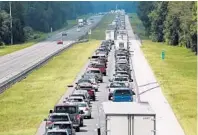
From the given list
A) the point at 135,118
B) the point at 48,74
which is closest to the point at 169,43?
the point at 48,74

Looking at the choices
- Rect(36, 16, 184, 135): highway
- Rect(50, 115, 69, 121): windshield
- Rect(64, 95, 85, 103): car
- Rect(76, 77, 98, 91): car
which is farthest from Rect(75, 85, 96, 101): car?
Rect(50, 115, 69, 121): windshield

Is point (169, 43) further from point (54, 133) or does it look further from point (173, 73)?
point (54, 133)

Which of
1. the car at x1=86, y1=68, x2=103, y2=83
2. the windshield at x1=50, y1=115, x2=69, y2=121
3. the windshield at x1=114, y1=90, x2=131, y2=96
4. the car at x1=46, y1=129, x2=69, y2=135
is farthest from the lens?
the car at x1=86, y1=68, x2=103, y2=83

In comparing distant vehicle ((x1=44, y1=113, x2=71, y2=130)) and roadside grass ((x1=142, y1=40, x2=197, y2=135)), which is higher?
distant vehicle ((x1=44, y1=113, x2=71, y2=130))

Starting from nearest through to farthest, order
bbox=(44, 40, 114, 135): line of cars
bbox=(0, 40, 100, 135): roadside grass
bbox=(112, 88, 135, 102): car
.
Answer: bbox=(44, 40, 114, 135): line of cars
bbox=(0, 40, 100, 135): roadside grass
bbox=(112, 88, 135, 102): car

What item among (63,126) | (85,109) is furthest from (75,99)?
(63,126)

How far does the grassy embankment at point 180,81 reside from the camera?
44.4m

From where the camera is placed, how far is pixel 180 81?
69.2 m

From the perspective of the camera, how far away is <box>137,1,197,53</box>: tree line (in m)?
116

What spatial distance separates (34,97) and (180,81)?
1807 cm

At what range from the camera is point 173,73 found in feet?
261

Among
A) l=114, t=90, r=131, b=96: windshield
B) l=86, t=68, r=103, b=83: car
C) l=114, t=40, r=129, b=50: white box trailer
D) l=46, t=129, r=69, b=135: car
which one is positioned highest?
l=46, t=129, r=69, b=135: car

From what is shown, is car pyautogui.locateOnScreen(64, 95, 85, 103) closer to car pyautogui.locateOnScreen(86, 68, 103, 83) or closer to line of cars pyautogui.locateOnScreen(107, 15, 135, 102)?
line of cars pyautogui.locateOnScreen(107, 15, 135, 102)

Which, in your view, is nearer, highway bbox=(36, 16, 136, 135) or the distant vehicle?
highway bbox=(36, 16, 136, 135)
